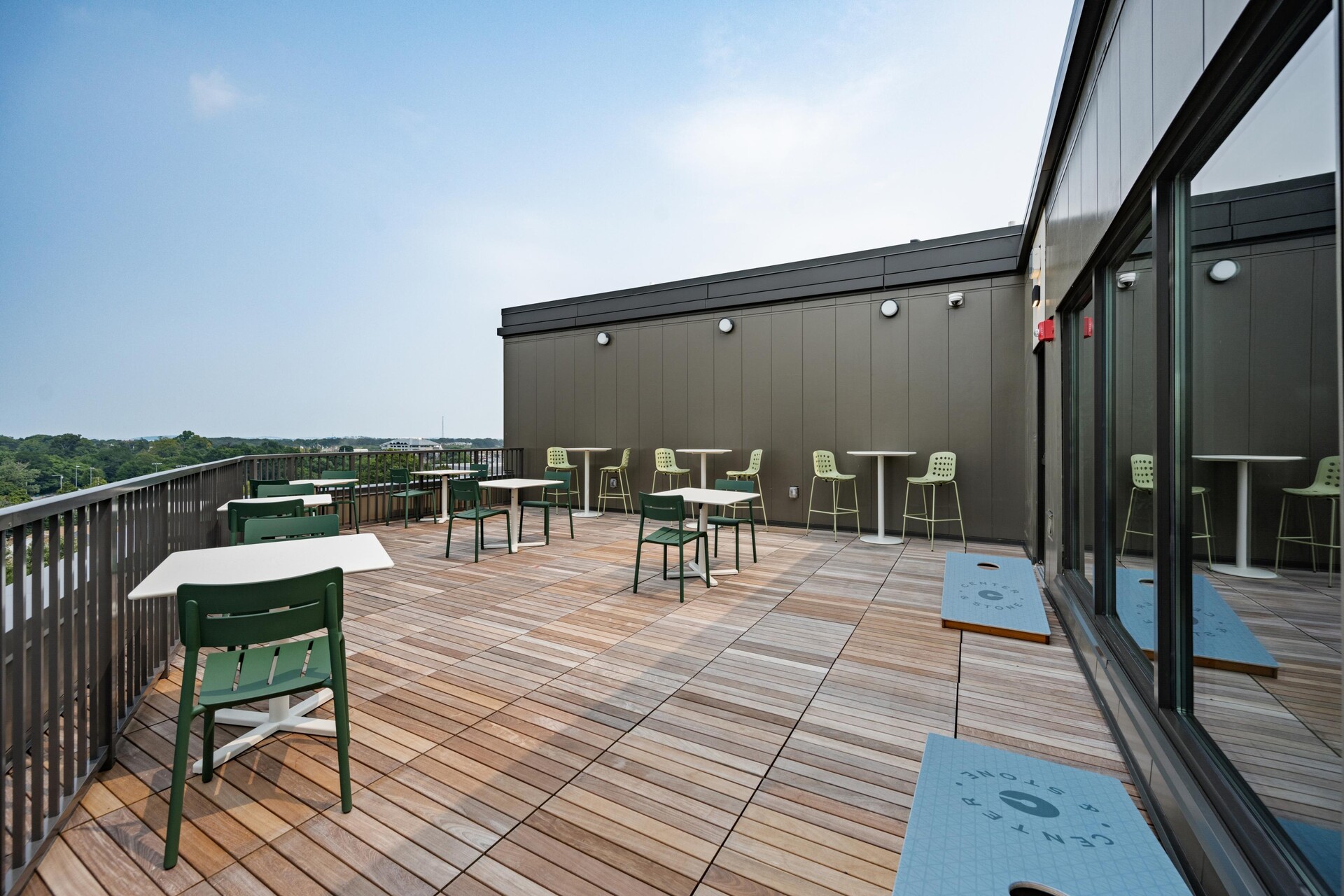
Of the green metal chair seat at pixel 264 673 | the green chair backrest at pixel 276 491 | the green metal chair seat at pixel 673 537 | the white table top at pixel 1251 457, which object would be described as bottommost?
the green metal chair seat at pixel 264 673

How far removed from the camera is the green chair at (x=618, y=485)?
30.8 ft

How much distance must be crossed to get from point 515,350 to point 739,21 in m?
6.76

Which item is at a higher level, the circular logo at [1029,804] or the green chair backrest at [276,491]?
the green chair backrest at [276,491]

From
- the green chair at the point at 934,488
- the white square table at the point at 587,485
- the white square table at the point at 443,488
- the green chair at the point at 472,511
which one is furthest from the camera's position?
the white square table at the point at 587,485

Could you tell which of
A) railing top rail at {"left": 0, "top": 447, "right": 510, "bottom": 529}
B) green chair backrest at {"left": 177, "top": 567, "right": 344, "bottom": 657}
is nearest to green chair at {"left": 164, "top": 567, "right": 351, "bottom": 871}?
green chair backrest at {"left": 177, "top": 567, "right": 344, "bottom": 657}

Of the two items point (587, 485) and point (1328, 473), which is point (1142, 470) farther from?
point (587, 485)

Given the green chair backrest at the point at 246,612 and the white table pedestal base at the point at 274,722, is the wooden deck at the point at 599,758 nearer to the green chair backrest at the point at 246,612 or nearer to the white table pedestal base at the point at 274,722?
the white table pedestal base at the point at 274,722

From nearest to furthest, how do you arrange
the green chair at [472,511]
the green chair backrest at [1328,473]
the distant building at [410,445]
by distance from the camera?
the green chair backrest at [1328,473] < the green chair at [472,511] < the distant building at [410,445]

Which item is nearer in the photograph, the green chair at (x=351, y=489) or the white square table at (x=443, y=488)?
the green chair at (x=351, y=489)

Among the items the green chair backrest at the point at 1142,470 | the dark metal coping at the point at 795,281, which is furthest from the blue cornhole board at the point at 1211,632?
the dark metal coping at the point at 795,281

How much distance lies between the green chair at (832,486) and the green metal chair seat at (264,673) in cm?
588

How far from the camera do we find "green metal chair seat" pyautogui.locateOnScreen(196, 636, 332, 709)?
5.70 ft

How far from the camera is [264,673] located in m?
1.95

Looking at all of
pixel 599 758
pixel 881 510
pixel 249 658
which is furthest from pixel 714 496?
pixel 249 658
